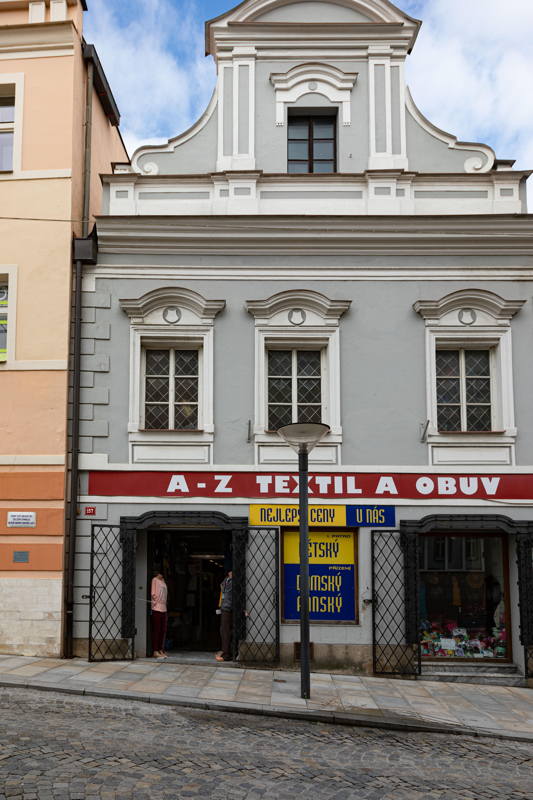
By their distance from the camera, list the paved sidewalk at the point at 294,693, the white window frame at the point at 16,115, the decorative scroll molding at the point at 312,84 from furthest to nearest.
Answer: the decorative scroll molding at the point at 312,84, the white window frame at the point at 16,115, the paved sidewalk at the point at 294,693

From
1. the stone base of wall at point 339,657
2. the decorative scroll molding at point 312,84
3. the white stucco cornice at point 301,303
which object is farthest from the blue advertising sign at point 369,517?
the decorative scroll molding at point 312,84

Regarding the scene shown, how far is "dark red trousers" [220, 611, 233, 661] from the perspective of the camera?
41.5 ft

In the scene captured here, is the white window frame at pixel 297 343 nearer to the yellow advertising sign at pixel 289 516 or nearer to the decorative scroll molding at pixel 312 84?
the yellow advertising sign at pixel 289 516

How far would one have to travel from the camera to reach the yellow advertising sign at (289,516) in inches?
503

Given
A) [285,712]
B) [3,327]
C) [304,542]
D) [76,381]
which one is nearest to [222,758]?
[285,712]

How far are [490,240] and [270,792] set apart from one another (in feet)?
30.8

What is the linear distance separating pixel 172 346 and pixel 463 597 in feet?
20.1

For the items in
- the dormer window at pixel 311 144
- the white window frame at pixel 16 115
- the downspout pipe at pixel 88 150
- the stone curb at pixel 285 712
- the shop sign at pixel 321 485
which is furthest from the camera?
the dormer window at pixel 311 144

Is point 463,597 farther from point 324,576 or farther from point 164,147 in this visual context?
point 164,147

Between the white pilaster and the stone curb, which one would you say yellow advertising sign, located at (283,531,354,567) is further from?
the white pilaster

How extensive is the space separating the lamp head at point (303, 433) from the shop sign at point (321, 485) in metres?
2.36

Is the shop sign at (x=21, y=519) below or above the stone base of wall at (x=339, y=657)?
Answer: above

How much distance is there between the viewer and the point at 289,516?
41.9 feet

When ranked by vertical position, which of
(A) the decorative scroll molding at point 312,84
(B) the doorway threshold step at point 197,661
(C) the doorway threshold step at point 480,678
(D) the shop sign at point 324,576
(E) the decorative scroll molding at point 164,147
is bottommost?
(C) the doorway threshold step at point 480,678
